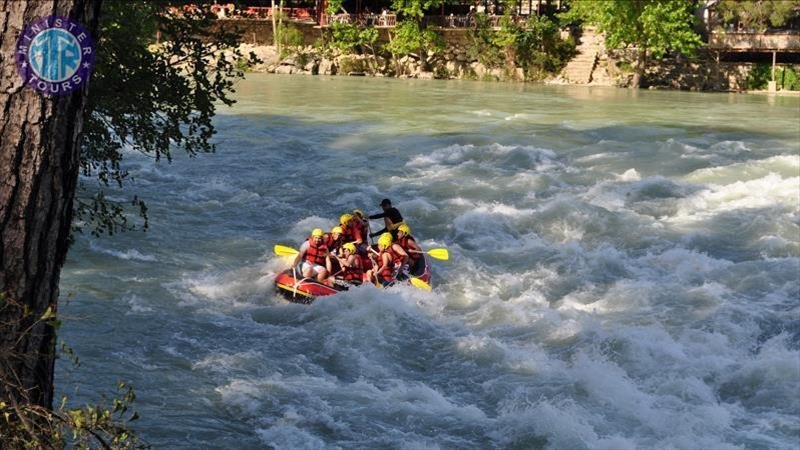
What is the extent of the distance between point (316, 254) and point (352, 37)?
109ft

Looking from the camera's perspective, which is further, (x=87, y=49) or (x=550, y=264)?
(x=550, y=264)

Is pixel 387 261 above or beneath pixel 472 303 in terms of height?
above

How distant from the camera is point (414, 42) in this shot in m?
44.3

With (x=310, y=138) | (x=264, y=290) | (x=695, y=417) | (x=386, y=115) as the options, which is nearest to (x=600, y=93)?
(x=386, y=115)

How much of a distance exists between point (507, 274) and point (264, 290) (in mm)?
3245

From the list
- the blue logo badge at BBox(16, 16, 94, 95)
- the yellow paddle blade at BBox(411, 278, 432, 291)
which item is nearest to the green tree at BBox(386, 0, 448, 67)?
the yellow paddle blade at BBox(411, 278, 432, 291)

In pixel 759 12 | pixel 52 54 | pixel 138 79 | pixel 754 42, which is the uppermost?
pixel 759 12

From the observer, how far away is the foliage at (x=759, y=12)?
39.7m

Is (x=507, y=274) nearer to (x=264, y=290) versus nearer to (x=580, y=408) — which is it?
(x=264, y=290)

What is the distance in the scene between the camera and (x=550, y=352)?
37.3ft

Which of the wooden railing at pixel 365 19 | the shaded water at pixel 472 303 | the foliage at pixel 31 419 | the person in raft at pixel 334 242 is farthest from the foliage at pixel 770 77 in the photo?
the foliage at pixel 31 419

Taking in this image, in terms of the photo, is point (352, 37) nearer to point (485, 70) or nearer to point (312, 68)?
point (312, 68)

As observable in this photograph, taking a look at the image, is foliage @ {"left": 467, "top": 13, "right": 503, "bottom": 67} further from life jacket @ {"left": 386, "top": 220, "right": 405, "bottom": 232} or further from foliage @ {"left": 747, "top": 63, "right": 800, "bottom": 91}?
life jacket @ {"left": 386, "top": 220, "right": 405, "bottom": 232}

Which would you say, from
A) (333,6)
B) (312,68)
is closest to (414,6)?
(333,6)
